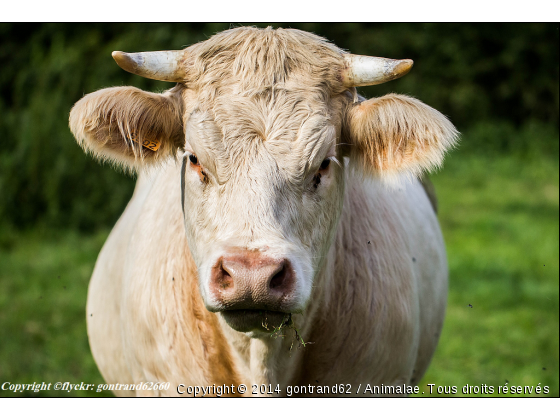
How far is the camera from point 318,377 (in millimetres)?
2750

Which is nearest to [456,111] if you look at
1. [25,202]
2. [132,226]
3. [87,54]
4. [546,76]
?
[546,76]

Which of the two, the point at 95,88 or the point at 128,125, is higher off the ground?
the point at 128,125

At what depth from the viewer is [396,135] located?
2.59m

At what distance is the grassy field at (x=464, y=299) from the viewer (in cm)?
527

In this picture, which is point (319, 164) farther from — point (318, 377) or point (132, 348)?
point (132, 348)

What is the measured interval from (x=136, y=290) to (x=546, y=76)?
12.3 metres

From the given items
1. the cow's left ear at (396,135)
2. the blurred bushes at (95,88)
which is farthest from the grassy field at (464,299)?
the cow's left ear at (396,135)

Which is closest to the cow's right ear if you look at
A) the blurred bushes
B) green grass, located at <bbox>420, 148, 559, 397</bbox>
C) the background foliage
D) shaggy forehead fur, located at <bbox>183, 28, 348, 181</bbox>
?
shaggy forehead fur, located at <bbox>183, 28, 348, 181</bbox>

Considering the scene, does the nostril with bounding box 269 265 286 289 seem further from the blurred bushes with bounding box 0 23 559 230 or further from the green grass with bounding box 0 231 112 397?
the blurred bushes with bounding box 0 23 559 230

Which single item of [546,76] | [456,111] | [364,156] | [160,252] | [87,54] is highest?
[364,156]

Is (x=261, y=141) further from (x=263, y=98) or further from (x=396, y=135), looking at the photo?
(x=396, y=135)

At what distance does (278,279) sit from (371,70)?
952mm

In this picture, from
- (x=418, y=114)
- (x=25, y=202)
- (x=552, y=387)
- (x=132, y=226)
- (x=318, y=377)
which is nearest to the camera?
(x=418, y=114)

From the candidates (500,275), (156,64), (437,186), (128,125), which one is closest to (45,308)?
(128,125)
